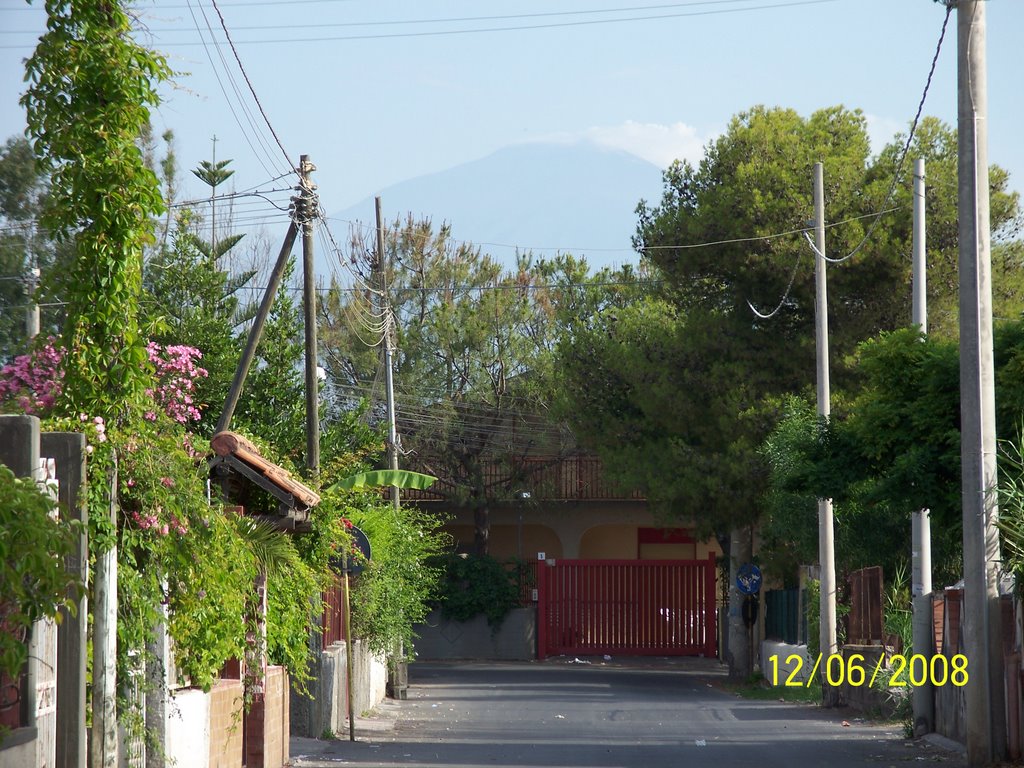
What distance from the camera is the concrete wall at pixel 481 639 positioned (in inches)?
1618

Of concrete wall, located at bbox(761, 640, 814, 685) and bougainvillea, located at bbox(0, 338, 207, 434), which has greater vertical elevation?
bougainvillea, located at bbox(0, 338, 207, 434)

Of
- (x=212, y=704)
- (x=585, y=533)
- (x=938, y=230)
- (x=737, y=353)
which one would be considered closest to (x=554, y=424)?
(x=585, y=533)

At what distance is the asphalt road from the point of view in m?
15.5

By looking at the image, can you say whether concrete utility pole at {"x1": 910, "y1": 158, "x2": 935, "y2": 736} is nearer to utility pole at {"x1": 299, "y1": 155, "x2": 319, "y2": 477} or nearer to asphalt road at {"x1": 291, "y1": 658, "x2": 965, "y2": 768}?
asphalt road at {"x1": 291, "y1": 658, "x2": 965, "y2": 768}

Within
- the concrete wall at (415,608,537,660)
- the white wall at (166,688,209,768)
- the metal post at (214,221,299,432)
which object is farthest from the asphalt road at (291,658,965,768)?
the concrete wall at (415,608,537,660)

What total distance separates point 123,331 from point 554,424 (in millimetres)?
34702

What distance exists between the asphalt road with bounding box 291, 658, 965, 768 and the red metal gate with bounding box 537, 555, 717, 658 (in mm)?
9286

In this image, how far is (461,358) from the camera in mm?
44219

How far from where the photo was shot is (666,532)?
151 ft

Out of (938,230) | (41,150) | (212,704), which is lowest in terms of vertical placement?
(212,704)

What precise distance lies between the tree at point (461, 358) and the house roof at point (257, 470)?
1028 inches

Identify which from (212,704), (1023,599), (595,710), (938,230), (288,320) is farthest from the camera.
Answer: (938,230)

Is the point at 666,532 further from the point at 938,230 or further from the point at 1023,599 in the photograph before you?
the point at 1023,599

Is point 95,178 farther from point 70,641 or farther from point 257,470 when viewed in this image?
point 257,470
